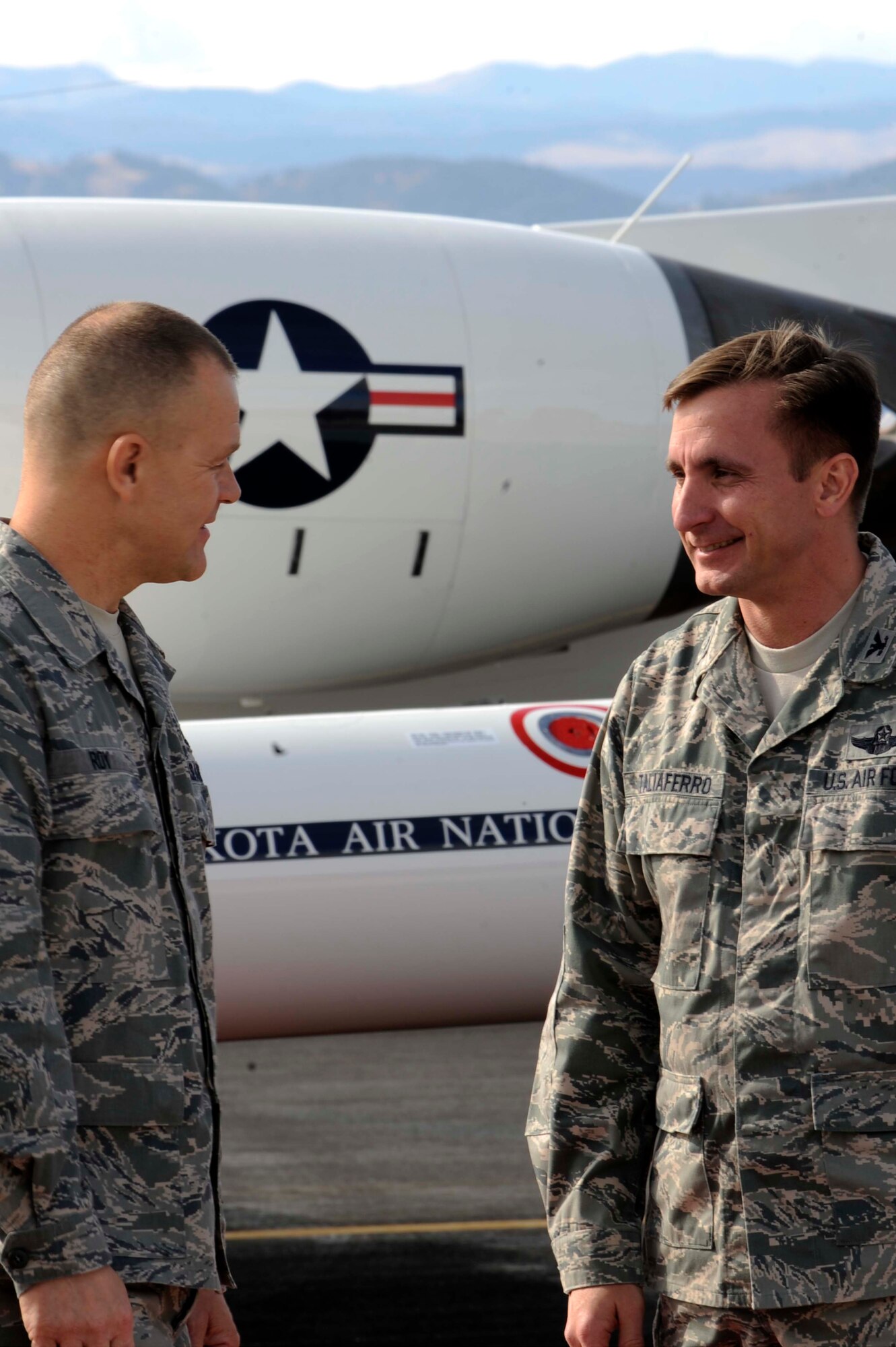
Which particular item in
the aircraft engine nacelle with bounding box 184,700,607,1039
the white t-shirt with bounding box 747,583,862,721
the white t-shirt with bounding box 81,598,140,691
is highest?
the white t-shirt with bounding box 81,598,140,691

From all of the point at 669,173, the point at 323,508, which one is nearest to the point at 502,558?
the point at 323,508

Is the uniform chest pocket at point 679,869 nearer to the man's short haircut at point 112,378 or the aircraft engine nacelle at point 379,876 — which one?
the man's short haircut at point 112,378

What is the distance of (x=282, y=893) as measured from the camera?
14.9ft

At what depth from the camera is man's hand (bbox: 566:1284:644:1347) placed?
2.03 metres

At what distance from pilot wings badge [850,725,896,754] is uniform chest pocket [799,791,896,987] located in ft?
0.19

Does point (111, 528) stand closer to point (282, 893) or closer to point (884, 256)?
point (282, 893)

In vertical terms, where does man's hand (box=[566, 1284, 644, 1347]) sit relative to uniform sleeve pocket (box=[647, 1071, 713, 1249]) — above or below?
below

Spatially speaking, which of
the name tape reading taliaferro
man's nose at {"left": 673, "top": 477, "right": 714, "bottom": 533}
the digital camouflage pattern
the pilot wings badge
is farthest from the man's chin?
the name tape reading taliaferro

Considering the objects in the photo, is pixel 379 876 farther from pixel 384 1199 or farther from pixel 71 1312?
pixel 71 1312

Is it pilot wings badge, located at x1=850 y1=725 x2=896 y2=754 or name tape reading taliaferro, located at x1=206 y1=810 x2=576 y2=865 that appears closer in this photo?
pilot wings badge, located at x1=850 y1=725 x2=896 y2=754

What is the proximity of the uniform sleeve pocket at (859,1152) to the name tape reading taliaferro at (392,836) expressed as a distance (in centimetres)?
277

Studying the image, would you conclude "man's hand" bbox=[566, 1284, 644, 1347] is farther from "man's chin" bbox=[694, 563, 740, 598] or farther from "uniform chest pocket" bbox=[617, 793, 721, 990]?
"man's chin" bbox=[694, 563, 740, 598]

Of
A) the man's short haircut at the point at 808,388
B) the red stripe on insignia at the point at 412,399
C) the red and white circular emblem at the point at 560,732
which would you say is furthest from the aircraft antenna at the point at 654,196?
the man's short haircut at the point at 808,388

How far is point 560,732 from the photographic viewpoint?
16.3 feet
